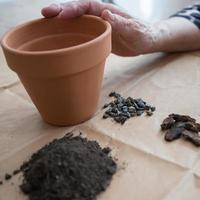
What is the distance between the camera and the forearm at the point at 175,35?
2.93 ft

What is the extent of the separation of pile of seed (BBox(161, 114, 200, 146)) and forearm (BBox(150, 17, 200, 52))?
283 millimetres

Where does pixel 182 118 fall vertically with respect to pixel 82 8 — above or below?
below

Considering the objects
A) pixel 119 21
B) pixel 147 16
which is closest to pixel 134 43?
pixel 119 21

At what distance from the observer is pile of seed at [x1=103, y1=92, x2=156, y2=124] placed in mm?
689

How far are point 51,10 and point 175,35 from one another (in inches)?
14.0

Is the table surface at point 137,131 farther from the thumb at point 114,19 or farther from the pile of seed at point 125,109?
the thumb at point 114,19

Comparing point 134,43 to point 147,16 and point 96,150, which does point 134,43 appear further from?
point 147,16

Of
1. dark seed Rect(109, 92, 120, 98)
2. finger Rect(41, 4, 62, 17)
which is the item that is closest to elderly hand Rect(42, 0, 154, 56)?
finger Rect(41, 4, 62, 17)

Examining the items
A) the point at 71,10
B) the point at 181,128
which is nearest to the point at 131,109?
the point at 181,128

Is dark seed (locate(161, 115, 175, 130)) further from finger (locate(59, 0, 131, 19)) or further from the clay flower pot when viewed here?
finger (locate(59, 0, 131, 19))

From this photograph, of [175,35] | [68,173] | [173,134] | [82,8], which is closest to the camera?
[68,173]

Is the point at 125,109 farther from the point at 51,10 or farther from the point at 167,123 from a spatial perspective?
the point at 51,10

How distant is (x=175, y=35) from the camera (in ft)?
3.02

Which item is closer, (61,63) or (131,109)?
(61,63)
